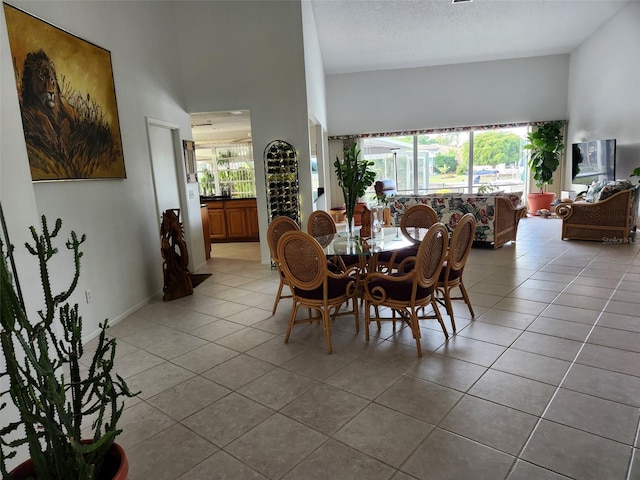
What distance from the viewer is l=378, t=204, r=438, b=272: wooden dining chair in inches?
141

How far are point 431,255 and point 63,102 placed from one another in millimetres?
3036

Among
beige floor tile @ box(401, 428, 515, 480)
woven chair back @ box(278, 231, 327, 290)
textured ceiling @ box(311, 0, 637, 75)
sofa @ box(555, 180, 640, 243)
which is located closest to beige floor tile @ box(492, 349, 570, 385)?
beige floor tile @ box(401, 428, 515, 480)

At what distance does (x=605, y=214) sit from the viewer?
586 centimetres

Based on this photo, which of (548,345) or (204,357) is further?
(204,357)

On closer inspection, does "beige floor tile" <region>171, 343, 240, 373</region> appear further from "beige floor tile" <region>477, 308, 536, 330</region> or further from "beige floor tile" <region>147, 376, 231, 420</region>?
"beige floor tile" <region>477, 308, 536, 330</region>

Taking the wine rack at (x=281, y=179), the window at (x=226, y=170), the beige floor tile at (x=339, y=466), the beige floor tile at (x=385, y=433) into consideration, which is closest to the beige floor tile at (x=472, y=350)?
the beige floor tile at (x=385, y=433)

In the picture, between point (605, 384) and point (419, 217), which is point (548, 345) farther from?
point (419, 217)

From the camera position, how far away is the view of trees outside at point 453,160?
31.6 ft

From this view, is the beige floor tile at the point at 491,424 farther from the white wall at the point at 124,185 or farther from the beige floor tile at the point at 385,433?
the white wall at the point at 124,185

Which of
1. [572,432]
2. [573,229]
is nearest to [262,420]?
[572,432]

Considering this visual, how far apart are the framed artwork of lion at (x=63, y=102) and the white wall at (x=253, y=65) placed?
1714 millimetres

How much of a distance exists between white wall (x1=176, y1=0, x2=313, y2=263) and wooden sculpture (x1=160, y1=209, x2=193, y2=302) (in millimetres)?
1540

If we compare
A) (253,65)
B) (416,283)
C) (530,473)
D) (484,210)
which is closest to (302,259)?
(416,283)

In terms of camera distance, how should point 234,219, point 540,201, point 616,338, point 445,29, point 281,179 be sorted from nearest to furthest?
point 616,338 → point 281,179 → point 234,219 → point 445,29 → point 540,201
